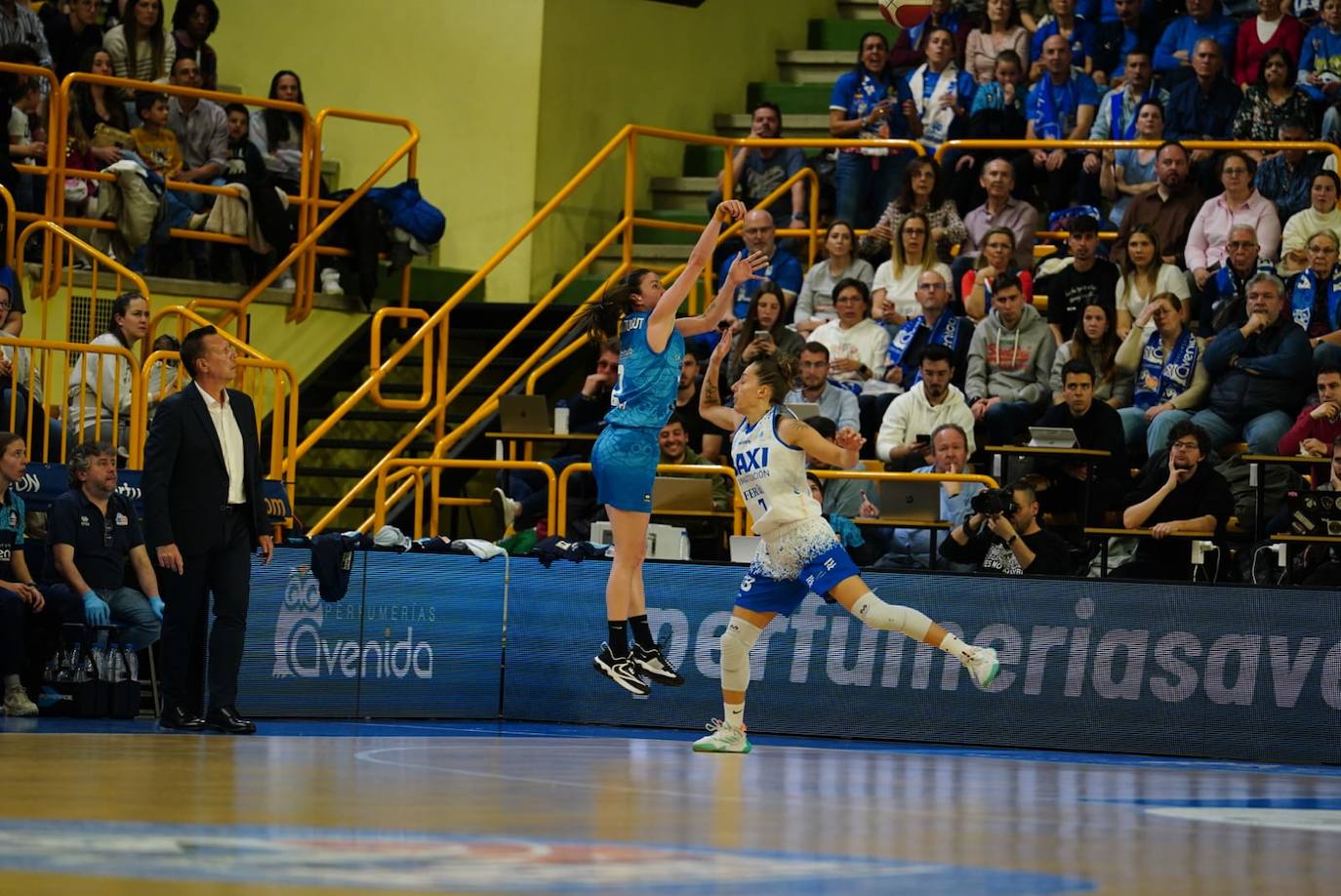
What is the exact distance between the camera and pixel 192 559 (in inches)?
458

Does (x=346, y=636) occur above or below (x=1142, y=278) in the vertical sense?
below

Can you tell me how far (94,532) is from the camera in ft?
42.6

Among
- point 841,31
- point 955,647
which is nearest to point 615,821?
point 955,647

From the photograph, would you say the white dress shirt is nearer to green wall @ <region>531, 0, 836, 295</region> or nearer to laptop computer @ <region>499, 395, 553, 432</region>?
laptop computer @ <region>499, 395, 553, 432</region>

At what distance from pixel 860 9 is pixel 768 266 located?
665 cm

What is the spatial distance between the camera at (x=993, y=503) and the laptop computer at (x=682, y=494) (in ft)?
7.17

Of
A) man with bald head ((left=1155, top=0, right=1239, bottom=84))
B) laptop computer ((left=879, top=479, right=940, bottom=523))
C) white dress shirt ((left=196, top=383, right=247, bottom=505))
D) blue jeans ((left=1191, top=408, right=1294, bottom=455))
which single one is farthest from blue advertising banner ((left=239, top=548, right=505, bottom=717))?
man with bald head ((left=1155, top=0, right=1239, bottom=84))

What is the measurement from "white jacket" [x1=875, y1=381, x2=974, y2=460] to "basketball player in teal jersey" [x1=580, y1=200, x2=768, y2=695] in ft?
15.4

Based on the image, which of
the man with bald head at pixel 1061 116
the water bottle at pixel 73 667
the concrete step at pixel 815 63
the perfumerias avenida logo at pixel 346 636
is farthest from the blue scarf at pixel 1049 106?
the water bottle at pixel 73 667

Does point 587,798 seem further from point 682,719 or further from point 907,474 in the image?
point 907,474

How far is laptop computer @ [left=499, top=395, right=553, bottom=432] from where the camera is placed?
688 inches

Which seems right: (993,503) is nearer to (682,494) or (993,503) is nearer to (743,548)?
(743,548)

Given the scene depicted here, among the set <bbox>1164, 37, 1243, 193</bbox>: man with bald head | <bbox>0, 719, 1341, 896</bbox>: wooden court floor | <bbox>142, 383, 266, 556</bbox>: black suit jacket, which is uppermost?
<bbox>1164, 37, 1243, 193</bbox>: man with bald head

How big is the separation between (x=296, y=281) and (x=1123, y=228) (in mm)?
7270
